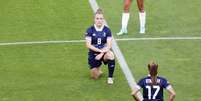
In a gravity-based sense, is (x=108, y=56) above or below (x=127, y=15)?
below

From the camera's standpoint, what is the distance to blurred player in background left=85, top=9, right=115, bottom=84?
13.0 meters

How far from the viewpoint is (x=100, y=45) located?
1326cm

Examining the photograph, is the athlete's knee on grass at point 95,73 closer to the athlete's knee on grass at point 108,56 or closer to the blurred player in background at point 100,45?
the blurred player in background at point 100,45

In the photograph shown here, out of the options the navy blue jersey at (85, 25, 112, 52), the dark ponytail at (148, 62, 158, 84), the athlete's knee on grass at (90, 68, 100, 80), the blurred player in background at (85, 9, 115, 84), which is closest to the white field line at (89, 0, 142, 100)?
the blurred player in background at (85, 9, 115, 84)

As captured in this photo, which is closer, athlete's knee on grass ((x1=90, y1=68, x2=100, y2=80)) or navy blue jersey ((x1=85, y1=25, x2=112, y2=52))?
navy blue jersey ((x1=85, y1=25, x2=112, y2=52))

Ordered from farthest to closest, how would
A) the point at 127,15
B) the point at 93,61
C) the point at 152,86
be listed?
the point at 127,15 < the point at 93,61 < the point at 152,86

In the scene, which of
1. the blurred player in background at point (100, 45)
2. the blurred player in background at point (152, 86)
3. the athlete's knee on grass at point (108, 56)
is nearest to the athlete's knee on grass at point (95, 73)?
the blurred player in background at point (100, 45)

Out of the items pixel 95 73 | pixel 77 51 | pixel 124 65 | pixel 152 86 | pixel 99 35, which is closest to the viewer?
pixel 152 86

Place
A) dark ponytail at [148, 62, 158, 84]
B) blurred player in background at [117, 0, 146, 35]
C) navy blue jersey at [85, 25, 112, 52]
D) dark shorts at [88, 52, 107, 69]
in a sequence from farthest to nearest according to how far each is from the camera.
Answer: blurred player in background at [117, 0, 146, 35] < dark shorts at [88, 52, 107, 69] < navy blue jersey at [85, 25, 112, 52] < dark ponytail at [148, 62, 158, 84]

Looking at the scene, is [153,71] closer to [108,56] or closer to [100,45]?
[108,56]

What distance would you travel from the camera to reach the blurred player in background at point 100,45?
1300cm

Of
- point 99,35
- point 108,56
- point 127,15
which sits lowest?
point 108,56

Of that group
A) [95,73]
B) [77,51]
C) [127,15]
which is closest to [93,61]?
[95,73]

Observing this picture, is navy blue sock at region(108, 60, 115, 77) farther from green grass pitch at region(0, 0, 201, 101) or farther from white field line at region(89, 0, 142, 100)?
white field line at region(89, 0, 142, 100)
